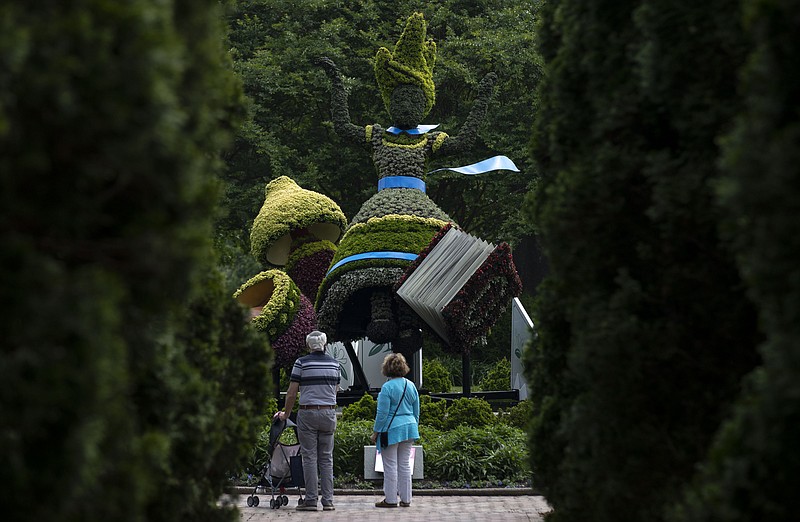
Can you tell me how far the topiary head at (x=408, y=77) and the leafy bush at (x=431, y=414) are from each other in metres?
4.11

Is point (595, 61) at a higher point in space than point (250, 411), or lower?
higher

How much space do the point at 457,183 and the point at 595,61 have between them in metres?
23.3

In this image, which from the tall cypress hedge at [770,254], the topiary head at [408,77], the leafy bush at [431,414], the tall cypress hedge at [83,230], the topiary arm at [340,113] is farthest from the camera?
the topiary arm at [340,113]

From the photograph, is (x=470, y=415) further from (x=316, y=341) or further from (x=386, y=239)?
(x=316, y=341)

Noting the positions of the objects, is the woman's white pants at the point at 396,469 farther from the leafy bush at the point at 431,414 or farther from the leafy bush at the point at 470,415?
the leafy bush at the point at 431,414

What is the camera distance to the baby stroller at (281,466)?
404 inches

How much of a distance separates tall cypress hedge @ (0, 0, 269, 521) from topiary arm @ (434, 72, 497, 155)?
1300 centimetres

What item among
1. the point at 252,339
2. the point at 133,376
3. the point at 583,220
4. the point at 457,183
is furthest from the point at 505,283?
the point at 457,183

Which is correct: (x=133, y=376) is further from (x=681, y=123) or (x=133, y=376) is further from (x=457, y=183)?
(x=457, y=183)

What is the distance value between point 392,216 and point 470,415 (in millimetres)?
3089

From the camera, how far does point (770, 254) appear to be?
3039 millimetres

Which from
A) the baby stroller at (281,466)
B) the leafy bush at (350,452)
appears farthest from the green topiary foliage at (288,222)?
the baby stroller at (281,466)

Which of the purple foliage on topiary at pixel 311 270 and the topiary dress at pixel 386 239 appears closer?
the topiary dress at pixel 386 239

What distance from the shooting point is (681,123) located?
430 centimetres
